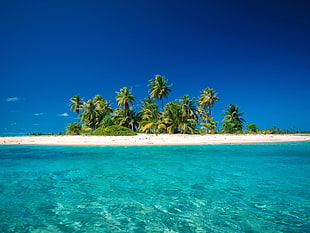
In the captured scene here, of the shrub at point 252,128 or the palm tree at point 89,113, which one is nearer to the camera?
the shrub at point 252,128

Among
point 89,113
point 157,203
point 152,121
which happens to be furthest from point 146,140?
point 89,113

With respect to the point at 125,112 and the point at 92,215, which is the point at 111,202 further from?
the point at 125,112

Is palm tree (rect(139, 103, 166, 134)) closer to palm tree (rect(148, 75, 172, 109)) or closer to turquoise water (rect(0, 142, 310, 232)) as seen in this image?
palm tree (rect(148, 75, 172, 109))

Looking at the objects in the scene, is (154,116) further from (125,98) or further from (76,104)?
(76,104)

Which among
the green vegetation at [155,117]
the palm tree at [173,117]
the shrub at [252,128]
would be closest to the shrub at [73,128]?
the green vegetation at [155,117]

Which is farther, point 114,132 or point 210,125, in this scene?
point 210,125

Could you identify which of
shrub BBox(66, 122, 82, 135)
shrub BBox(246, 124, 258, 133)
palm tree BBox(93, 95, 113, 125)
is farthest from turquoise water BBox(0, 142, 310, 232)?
palm tree BBox(93, 95, 113, 125)

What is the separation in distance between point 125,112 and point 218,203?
130 feet

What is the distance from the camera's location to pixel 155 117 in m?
37.5

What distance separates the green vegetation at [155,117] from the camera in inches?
1430

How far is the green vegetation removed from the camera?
36.3 meters

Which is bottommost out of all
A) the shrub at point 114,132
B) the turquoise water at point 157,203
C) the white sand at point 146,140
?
the turquoise water at point 157,203

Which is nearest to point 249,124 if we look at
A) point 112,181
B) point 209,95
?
point 209,95

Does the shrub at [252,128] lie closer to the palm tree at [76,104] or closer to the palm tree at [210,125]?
the palm tree at [210,125]
